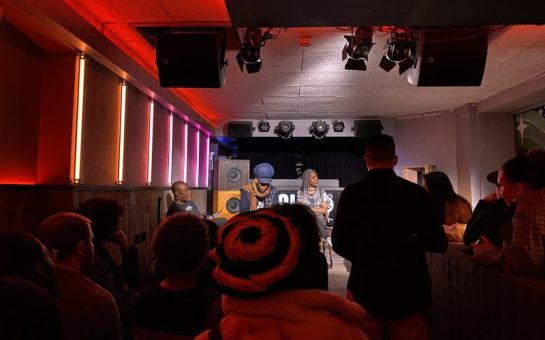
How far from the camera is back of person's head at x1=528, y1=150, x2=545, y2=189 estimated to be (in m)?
1.84

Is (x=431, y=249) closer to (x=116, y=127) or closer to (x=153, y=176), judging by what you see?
(x=116, y=127)

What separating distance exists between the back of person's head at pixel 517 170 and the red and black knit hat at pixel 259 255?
5.82 ft

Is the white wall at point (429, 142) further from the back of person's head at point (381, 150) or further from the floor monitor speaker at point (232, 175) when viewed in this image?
the back of person's head at point (381, 150)

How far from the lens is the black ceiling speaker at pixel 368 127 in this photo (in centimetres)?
847

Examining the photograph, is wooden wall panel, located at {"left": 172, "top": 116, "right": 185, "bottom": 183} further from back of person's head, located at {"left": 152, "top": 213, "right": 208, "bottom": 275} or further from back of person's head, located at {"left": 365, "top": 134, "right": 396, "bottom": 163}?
back of person's head, located at {"left": 152, "top": 213, "right": 208, "bottom": 275}

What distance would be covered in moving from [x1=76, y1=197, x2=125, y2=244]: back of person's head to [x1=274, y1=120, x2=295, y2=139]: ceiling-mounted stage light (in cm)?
650

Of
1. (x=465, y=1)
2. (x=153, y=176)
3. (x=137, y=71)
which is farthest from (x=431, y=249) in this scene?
(x=153, y=176)

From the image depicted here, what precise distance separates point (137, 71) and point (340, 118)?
17.6 ft

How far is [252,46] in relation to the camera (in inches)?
151

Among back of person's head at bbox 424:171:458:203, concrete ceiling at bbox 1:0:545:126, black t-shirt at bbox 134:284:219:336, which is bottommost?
black t-shirt at bbox 134:284:219:336

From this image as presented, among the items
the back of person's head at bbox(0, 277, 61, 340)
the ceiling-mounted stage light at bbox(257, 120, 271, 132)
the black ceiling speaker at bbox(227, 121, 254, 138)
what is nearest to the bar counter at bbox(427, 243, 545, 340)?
the back of person's head at bbox(0, 277, 61, 340)

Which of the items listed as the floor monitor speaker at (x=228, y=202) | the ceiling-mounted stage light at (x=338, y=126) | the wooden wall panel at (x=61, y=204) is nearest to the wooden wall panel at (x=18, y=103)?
the wooden wall panel at (x=61, y=204)

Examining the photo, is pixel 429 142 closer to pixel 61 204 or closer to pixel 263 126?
pixel 263 126

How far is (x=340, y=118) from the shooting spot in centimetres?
872
